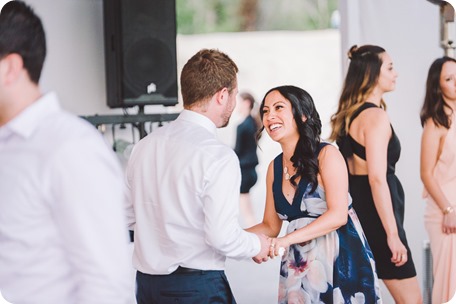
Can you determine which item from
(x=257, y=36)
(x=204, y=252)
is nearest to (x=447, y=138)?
(x=204, y=252)

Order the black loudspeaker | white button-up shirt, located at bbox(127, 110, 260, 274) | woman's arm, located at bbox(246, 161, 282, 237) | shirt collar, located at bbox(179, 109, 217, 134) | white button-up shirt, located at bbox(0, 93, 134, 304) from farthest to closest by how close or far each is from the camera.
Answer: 1. the black loudspeaker
2. woman's arm, located at bbox(246, 161, 282, 237)
3. shirt collar, located at bbox(179, 109, 217, 134)
4. white button-up shirt, located at bbox(127, 110, 260, 274)
5. white button-up shirt, located at bbox(0, 93, 134, 304)

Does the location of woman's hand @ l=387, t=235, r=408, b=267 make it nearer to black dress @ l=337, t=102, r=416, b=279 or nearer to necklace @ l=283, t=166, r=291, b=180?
black dress @ l=337, t=102, r=416, b=279

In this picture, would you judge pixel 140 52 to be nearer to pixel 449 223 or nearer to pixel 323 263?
pixel 449 223

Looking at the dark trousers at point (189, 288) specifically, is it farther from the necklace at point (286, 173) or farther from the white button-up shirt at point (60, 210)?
the white button-up shirt at point (60, 210)

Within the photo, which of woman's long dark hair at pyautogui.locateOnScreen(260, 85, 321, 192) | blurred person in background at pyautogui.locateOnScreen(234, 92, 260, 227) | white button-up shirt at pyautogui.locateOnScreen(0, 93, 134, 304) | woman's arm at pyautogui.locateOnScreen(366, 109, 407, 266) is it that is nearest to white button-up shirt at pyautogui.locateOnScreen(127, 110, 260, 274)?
woman's long dark hair at pyautogui.locateOnScreen(260, 85, 321, 192)

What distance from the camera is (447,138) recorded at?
11.6ft

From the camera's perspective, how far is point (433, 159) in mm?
3533

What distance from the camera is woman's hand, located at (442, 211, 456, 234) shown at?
11.3ft

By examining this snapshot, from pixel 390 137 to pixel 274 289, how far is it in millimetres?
2333

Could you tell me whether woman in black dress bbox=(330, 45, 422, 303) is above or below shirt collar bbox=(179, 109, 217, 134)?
below

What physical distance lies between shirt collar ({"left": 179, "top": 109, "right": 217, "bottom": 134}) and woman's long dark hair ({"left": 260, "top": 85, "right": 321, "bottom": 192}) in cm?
39

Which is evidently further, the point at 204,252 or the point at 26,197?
the point at 204,252

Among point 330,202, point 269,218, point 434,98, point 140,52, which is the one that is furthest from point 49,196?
point 140,52

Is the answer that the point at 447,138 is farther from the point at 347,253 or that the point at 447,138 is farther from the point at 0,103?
the point at 0,103
